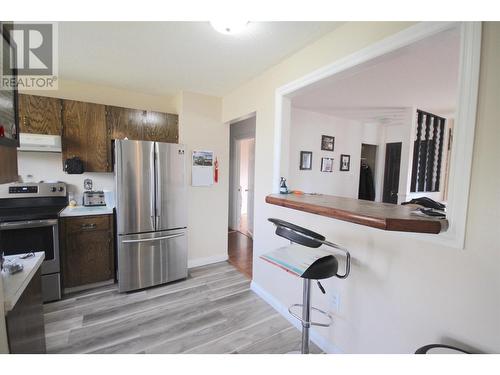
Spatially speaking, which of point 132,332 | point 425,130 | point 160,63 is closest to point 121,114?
point 160,63

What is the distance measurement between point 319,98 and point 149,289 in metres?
3.31

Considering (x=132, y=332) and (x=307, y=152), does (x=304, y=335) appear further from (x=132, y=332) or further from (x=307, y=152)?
(x=307, y=152)

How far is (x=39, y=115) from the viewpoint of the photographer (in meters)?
2.37

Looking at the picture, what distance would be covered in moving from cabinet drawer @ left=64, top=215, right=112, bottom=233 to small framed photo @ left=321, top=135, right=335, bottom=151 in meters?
3.44

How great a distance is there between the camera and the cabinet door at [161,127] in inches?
A: 115

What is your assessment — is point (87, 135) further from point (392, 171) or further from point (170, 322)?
point (392, 171)

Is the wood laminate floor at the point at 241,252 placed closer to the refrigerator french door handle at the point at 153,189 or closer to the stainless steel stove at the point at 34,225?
the refrigerator french door handle at the point at 153,189

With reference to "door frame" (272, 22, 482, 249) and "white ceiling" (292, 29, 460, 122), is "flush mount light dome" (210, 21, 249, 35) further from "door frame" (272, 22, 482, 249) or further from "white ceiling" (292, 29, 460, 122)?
"door frame" (272, 22, 482, 249)

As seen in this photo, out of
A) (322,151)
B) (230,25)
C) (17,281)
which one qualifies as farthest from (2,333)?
(322,151)

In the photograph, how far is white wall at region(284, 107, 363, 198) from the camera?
369 centimetres

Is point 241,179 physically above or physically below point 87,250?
above

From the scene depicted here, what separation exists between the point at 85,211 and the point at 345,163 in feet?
13.7

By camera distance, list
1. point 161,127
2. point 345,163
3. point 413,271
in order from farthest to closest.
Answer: point 345,163, point 161,127, point 413,271

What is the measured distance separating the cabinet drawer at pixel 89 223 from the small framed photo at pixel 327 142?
3.44m
